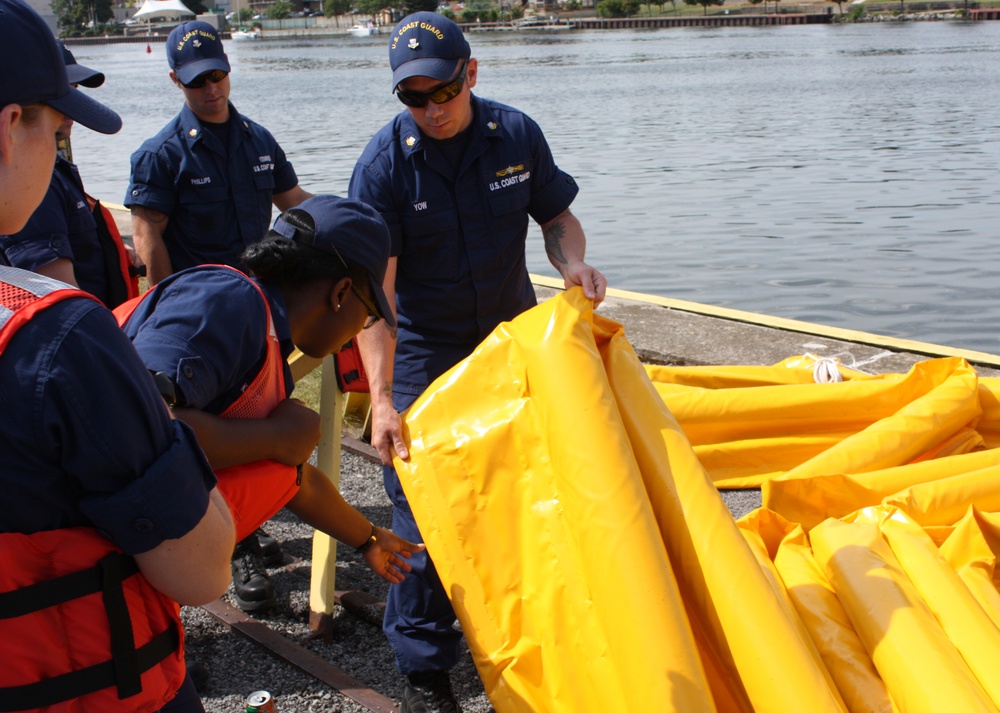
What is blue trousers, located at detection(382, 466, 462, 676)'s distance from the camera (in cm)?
324

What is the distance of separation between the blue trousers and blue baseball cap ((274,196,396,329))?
0.99m

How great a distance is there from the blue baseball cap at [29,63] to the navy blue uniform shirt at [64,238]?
2.38 meters

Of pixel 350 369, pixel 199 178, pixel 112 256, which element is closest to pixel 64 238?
pixel 112 256

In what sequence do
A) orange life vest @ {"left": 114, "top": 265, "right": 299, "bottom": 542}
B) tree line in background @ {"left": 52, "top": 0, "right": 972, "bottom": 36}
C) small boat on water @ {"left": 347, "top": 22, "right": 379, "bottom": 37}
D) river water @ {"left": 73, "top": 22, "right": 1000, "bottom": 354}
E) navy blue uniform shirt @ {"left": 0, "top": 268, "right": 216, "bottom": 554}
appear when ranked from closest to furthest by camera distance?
navy blue uniform shirt @ {"left": 0, "top": 268, "right": 216, "bottom": 554} < orange life vest @ {"left": 114, "top": 265, "right": 299, "bottom": 542} < river water @ {"left": 73, "top": 22, "right": 1000, "bottom": 354} < tree line in background @ {"left": 52, "top": 0, "right": 972, "bottom": 36} < small boat on water @ {"left": 347, "top": 22, "right": 379, "bottom": 37}

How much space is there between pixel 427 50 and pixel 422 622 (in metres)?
1.85

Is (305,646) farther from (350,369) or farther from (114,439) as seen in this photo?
(114,439)

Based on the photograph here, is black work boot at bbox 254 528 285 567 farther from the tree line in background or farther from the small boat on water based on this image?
the small boat on water

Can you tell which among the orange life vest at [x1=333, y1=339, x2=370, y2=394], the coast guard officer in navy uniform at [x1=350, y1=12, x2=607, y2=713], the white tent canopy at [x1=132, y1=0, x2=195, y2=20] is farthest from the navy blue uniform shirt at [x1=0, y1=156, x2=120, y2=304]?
the white tent canopy at [x1=132, y1=0, x2=195, y2=20]

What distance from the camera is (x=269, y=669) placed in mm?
3629

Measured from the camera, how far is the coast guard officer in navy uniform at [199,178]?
4.65 metres

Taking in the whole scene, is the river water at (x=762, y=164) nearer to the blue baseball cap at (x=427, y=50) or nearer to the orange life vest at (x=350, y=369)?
the orange life vest at (x=350, y=369)

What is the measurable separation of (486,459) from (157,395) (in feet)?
4.82

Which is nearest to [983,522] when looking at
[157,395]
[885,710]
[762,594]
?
[885,710]

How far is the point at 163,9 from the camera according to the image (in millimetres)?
114875
